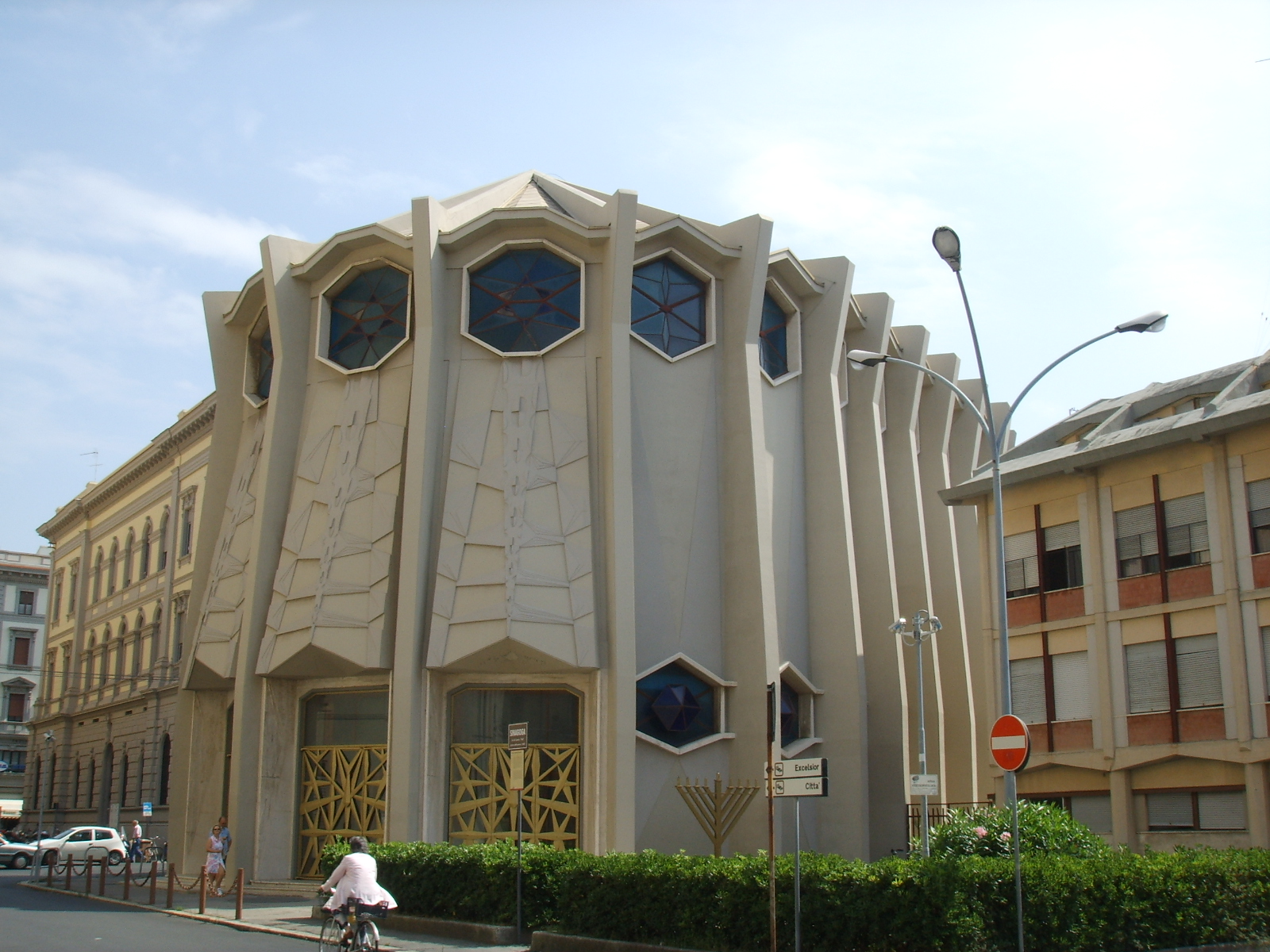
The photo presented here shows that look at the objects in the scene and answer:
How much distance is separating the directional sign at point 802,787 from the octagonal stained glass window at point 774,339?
20.4m

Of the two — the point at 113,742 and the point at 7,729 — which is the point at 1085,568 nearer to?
the point at 113,742

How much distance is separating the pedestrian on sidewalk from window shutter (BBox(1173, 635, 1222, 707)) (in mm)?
21138

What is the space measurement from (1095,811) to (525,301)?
1807 centimetres

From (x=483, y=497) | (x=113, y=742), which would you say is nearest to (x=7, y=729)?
(x=113, y=742)

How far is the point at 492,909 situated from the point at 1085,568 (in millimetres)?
→ 16581

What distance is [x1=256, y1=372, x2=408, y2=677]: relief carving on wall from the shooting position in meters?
29.8

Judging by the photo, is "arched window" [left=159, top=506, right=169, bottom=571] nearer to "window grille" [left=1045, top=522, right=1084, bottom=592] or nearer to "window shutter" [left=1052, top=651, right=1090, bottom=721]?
"window grille" [left=1045, top=522, right=1084, bottom=592]

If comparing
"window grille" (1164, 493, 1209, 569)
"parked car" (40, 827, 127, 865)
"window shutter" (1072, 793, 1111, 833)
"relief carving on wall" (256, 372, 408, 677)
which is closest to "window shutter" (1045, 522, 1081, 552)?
"window grille" (1164, 493, 1209, 569)

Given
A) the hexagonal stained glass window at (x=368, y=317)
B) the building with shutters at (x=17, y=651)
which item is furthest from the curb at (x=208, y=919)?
the building with shutters at (x=17, y=651)

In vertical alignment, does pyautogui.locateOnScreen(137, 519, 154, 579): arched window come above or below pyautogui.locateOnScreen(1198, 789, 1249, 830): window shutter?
above

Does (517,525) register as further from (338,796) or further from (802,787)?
(802,787)

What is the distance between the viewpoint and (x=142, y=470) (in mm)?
56688

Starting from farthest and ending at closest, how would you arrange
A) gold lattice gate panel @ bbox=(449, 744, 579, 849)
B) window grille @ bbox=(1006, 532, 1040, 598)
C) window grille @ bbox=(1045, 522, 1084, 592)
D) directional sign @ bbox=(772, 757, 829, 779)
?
window grille @ bbox=(1006, 532, 1040, 598) < window grille @ bbox=(1045, 522, 1084, 592) < gold lattice gate panel @ bbox=(449, 744, 579, 849) < directional sign @ bbox=(772, 757, 829, 779)

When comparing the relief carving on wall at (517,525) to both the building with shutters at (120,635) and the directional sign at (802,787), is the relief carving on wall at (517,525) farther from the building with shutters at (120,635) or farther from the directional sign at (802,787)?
the building with shutters at (120,635)
